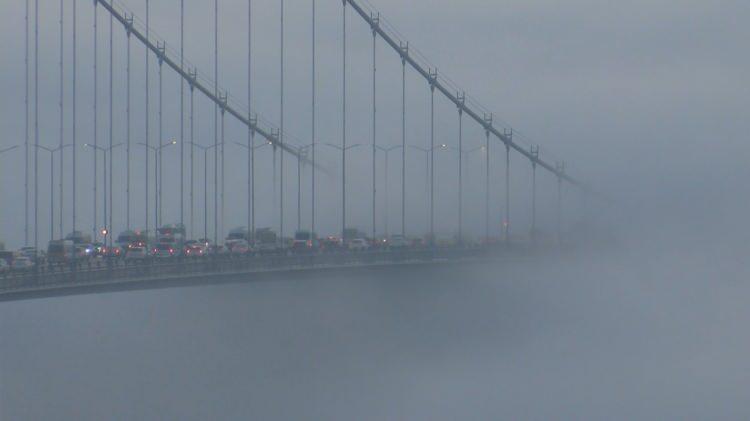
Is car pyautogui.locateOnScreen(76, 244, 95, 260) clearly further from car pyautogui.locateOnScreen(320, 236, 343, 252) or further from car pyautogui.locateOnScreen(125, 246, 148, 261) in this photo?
car pyautogui.locateOnScreen(320, 236, 343, 252)

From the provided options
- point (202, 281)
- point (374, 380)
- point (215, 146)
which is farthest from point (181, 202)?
point (374, 380)

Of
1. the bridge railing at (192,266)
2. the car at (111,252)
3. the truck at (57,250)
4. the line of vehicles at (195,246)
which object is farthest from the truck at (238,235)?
the bridge railing at (192,266)

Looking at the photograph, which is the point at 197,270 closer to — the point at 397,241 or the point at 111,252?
the point at 111,252

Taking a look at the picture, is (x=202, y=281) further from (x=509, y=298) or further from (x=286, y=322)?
(x=509, y=298)

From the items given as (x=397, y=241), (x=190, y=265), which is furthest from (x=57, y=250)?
(x=397, y=241)

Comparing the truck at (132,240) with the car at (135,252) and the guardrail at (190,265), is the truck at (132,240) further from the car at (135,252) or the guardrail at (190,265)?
the guardrail at (190,265)

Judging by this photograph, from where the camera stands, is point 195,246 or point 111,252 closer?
point 111,252
